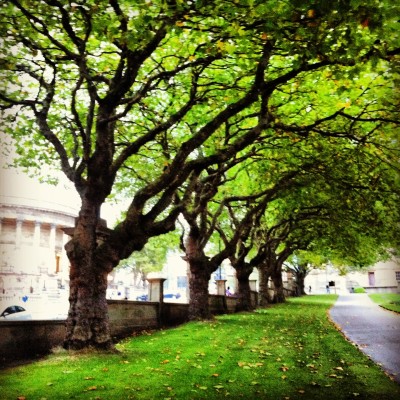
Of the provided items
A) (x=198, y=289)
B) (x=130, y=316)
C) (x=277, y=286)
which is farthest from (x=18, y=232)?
(x=130, y=316)

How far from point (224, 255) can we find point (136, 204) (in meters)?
9.23

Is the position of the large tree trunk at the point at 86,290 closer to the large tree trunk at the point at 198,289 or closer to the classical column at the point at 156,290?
the classical column at the point at 156,290

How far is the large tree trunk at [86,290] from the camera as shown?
9070 mm

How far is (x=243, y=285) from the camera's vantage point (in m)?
25.0

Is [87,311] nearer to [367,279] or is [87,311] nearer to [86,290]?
[86,290]

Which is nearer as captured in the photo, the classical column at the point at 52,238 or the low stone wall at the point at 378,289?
the classical column at the point at 52,238

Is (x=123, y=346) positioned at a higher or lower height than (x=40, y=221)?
lower

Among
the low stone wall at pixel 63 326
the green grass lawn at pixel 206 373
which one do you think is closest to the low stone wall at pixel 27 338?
the low stone wall at pixel 63 326

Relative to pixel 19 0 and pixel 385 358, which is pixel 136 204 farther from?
pixel 385 358

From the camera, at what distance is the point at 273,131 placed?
12.8 m

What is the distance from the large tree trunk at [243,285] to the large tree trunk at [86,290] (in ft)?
52.1

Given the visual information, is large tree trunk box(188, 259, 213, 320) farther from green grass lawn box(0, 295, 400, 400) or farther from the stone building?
the stone building

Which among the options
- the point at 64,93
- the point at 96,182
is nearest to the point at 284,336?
the point at 96,182

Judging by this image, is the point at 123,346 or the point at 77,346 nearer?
the point at 77,346
